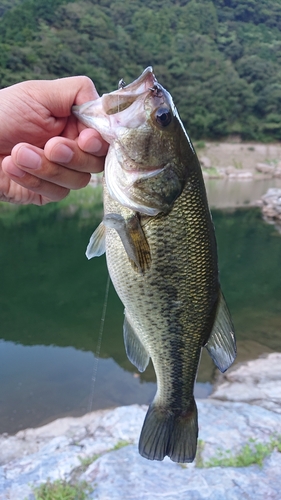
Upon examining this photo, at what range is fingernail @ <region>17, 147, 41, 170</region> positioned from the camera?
6.16ft

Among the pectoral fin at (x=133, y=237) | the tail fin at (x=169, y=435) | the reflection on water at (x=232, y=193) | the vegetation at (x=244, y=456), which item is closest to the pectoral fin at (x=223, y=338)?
the tail fin at (x=169, y=435)

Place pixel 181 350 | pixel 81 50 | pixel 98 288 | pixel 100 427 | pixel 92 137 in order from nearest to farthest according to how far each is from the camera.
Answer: pixel 92 137 < pixel 181 350 < pixel 100 427 < pixel 98 288 < pixel 81 50

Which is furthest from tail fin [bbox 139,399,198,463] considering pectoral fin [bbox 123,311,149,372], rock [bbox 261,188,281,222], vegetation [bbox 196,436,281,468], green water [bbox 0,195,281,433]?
rock [bbox 261,188,281,222]

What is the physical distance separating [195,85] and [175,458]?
74.3 meters

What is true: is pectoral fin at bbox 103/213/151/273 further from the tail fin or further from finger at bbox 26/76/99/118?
the tail fin

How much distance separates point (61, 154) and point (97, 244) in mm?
474

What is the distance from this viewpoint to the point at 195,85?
2729 inches

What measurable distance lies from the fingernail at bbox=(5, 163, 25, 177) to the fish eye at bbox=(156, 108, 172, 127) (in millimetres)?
758

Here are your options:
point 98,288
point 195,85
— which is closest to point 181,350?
point 98,288

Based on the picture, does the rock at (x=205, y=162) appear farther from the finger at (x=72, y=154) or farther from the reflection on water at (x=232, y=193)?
the finger at (x=72, y=154)

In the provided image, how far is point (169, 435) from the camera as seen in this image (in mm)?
2053

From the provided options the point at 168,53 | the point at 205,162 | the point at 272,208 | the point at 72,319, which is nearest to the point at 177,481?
the point at 72,319

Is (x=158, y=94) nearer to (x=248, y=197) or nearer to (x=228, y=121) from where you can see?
(x=248, y=197)

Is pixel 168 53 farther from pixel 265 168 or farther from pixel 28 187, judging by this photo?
pixel 28 187
